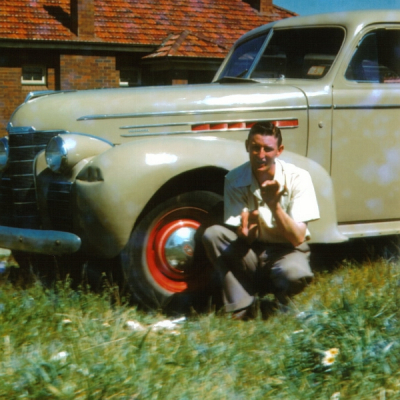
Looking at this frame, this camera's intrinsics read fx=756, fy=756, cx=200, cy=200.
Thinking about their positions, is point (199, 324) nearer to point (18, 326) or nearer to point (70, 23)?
point (18, 326)

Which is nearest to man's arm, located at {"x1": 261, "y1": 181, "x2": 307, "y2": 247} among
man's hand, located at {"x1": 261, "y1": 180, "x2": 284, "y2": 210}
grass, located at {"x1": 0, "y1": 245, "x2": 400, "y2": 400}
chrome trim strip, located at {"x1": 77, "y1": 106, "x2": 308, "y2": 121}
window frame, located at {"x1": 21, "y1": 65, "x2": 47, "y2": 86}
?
man's hand, located at {"x1": 261, "y1": 180, "x2": 284, "y2": 210}

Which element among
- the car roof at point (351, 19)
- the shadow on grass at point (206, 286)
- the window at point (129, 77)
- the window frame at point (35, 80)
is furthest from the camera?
the window at point (129, 77)

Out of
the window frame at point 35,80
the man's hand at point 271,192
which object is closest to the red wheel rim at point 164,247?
the man's hand at point 271,192

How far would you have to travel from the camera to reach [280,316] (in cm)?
405

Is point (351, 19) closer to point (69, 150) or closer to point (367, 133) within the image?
point (367, 133)

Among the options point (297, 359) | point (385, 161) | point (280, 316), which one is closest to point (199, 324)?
point (280, 316)

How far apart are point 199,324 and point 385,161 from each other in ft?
6.42

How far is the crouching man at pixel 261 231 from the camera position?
4086 millimetres

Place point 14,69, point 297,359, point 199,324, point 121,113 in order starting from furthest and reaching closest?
point 14,69 < point 121,113 < point 199,324 < point 297,359

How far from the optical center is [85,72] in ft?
58.4

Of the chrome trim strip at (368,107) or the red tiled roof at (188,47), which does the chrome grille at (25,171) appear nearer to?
the chrome trim strip at (368,107)

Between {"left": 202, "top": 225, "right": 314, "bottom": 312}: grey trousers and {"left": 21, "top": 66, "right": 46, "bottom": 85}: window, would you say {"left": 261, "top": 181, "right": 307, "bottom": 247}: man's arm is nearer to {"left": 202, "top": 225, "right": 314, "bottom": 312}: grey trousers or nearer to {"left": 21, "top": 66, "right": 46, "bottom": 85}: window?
{"left": 202, "top": 225, "right": 314, "bottom": 312}: grey trousers

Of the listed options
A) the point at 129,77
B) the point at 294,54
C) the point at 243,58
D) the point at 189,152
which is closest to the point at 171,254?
the point at 189,152

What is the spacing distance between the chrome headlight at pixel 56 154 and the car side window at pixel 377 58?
202cm
